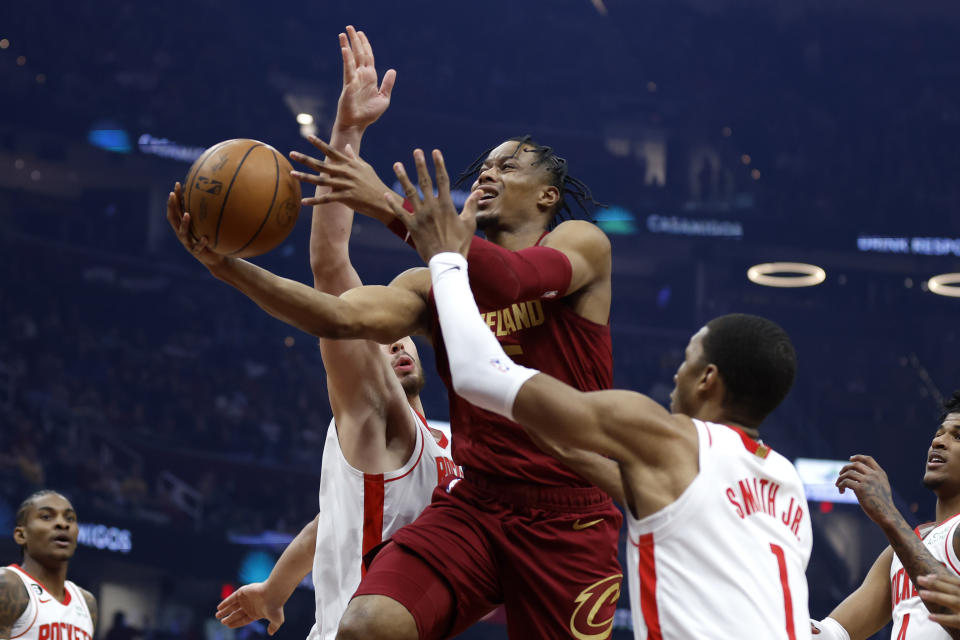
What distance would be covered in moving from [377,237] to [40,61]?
22.4 ft

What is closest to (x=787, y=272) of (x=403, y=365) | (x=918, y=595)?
(x=918, y=595)

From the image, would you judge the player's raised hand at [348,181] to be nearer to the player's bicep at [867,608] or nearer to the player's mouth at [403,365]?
the player's mouth at [403,365]

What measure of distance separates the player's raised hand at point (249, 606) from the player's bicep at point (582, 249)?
1.98 meters

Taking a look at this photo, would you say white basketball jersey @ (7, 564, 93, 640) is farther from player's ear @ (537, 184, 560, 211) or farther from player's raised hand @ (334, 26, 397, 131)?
player's ear @ (537, 184, 560, 211)

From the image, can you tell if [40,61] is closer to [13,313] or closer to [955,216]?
[13,313]

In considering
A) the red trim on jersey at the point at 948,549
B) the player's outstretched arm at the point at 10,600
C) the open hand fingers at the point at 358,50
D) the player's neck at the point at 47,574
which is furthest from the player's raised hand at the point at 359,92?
the player's neck at the point at 47,574

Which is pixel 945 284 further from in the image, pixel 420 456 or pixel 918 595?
pixel 420 456

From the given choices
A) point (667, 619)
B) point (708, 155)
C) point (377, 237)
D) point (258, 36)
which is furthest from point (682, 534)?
point (258, 36)

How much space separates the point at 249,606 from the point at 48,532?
7.42 ft

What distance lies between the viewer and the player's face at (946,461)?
13.2ft

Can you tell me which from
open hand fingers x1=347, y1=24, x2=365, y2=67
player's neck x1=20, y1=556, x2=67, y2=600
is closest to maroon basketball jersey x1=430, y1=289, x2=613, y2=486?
open hand fingers x1=347, y1=24, x2=365, y2=67

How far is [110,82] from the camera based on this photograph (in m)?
18.2

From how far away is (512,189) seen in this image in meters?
3.62

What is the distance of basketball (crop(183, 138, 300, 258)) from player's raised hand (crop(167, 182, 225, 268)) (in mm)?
16
